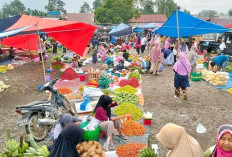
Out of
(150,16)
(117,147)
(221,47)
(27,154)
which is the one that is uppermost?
(150,16)

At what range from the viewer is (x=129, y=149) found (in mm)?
4391

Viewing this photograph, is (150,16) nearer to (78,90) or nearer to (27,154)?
(78,90)

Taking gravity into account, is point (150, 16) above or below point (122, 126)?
above

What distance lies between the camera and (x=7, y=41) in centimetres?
1462

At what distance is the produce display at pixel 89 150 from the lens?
382 cm

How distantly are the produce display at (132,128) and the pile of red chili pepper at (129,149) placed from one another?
1.75ft

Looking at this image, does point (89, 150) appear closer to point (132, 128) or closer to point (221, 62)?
point (132, 128)

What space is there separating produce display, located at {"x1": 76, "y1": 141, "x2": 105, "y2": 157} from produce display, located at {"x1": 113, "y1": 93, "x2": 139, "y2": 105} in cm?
307

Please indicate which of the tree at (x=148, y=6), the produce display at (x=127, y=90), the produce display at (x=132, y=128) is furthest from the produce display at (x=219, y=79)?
the tree at (x=148, y=6)

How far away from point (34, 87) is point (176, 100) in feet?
19.3

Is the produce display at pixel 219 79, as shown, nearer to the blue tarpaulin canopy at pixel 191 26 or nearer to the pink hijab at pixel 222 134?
the blue tarpaulin canopy at pixel 191 26

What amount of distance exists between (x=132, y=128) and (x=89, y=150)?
166 cm

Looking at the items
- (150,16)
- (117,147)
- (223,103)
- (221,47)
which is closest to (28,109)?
(117,147)

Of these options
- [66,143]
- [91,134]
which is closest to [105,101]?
[91,134]
